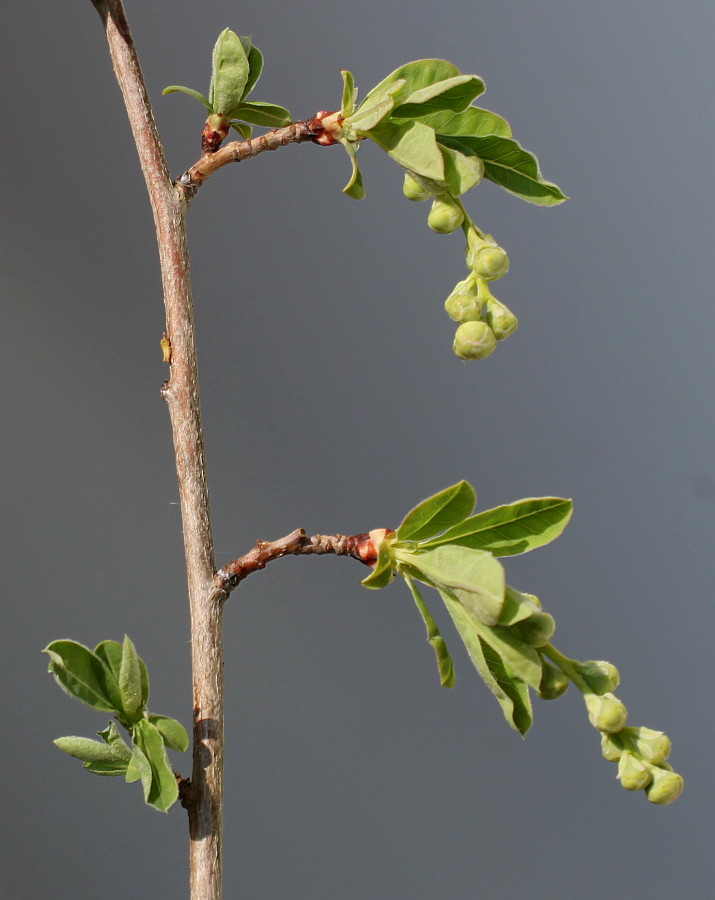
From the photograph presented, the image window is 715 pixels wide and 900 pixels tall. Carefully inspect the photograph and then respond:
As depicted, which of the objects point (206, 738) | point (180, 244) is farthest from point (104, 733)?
point (180, 244)

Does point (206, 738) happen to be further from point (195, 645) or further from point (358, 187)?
point (358, 187)

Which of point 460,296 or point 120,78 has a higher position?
point 120,78

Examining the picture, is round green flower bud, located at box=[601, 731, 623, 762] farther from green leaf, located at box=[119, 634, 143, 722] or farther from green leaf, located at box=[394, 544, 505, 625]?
green leaf, located at box=[119, 634, 143, 722]

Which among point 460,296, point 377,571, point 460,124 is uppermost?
point 460,124

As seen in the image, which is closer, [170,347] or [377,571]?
[377,571]

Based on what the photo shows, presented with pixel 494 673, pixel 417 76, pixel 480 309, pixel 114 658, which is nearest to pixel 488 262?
pixel 480 309

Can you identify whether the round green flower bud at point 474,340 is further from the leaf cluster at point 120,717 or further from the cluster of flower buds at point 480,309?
the leaf cluster at point 120,717
